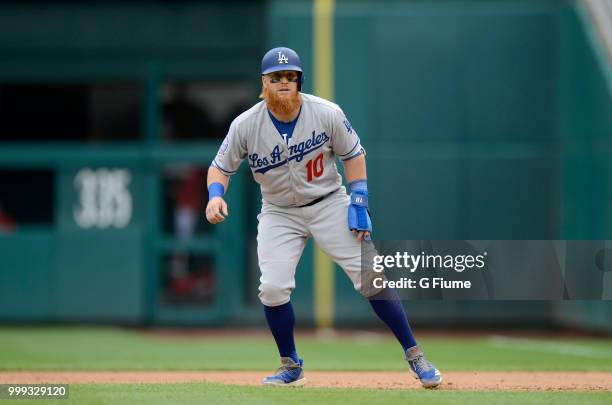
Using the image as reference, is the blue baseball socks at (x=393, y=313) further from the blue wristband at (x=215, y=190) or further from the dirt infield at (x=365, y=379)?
the blue wristband at (x=215, y=190)

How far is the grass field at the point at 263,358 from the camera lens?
5.95m

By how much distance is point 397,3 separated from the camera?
13.5 m

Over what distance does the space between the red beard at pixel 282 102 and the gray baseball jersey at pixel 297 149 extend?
3.5 inches

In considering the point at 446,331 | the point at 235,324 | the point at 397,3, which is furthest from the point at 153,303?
the point at 397,3

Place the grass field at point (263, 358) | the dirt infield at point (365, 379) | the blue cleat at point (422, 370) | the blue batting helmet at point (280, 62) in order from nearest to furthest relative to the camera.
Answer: the grass field at point (263, 358)
the blue batting helmet at point (280, 62)
the blue cleat at point (422, 370)
the dirt infield at point (365, 379)

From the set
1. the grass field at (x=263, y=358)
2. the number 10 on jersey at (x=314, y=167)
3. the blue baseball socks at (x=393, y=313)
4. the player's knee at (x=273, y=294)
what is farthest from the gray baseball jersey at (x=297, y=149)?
the grass field at (x=263, y=358)

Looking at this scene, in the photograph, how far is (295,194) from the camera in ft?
21.5

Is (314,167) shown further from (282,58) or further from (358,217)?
(282,58)

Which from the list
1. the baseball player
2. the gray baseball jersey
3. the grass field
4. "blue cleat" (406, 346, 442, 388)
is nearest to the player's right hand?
the baseball player

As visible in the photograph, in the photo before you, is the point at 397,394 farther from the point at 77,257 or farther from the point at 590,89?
the point at 77,257

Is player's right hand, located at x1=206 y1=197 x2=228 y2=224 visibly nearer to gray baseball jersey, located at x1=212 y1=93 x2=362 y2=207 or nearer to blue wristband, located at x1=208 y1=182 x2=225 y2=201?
blue wristband, located at x1=208 y1=182 x2=225 y2=201

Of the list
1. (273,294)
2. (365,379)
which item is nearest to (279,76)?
(273,294)

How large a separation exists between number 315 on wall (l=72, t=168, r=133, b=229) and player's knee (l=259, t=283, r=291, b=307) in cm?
772

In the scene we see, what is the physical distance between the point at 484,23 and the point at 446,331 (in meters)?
3.79
